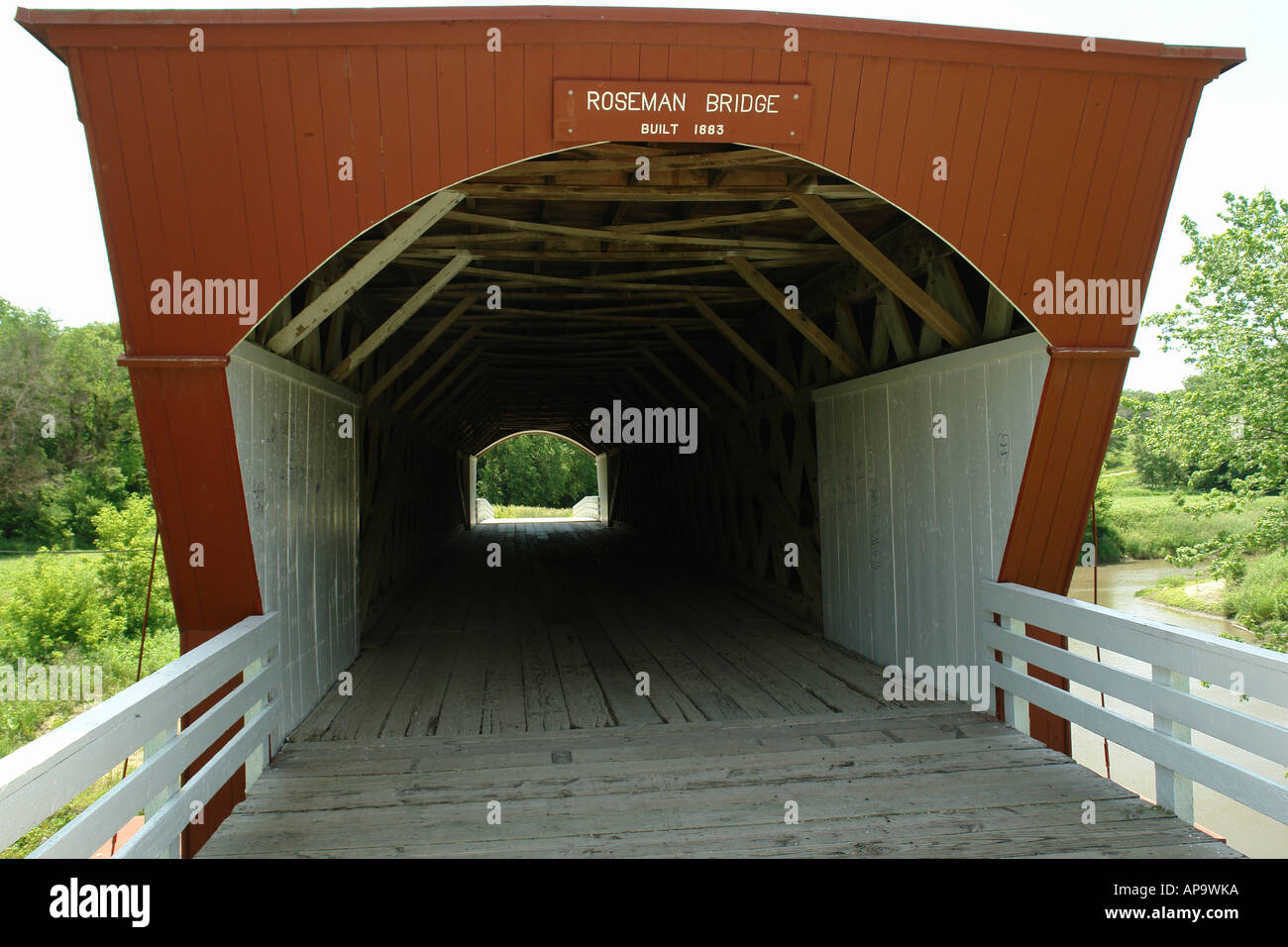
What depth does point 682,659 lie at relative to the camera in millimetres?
5953

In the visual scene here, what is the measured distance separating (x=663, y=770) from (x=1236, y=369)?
51.2 feet

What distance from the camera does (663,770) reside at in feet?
12.2

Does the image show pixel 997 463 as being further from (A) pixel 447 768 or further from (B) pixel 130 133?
(B) pixel 130 133

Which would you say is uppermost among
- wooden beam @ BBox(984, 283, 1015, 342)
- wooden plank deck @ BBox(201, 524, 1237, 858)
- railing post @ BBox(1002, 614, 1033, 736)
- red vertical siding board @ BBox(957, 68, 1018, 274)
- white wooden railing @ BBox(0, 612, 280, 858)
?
red vertical siding board @ BBox(957, 68, 1018, 274)

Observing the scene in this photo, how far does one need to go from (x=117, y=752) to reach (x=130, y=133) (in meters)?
2.39

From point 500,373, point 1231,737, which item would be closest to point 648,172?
point 1231,737

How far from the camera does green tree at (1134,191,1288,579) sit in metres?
14.3

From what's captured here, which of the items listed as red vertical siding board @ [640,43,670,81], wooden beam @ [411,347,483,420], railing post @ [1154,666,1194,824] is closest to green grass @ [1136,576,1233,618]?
wooden beam @ [411,347,483,420]

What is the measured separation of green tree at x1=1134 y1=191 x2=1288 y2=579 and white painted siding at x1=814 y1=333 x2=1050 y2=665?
10.7 meters

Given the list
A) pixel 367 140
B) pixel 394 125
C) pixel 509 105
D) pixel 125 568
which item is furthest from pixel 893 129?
pixel 125 568

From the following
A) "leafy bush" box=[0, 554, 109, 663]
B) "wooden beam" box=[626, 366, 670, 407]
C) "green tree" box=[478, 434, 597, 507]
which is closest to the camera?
"wooden beam" box=[626, 366, 670, 407]

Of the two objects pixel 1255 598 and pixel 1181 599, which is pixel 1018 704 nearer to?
pixel 1255 598

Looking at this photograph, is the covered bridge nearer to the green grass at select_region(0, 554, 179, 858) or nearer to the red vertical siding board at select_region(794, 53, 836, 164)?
the red vertical siding board at select_region(794, 53, 836, 164)

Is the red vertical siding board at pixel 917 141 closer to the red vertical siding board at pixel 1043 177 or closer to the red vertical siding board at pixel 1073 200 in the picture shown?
the red vertical siding board at pixel 1043 177
